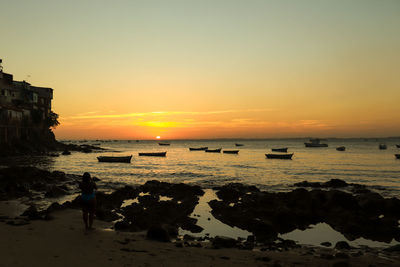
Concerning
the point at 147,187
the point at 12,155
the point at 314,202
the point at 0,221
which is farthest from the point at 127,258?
the point at 12,155

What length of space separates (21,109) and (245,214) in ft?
216

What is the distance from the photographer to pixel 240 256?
9852mm

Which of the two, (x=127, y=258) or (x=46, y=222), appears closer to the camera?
(x=127, y=258)

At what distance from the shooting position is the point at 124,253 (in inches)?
360

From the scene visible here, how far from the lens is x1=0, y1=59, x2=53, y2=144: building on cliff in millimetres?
59203

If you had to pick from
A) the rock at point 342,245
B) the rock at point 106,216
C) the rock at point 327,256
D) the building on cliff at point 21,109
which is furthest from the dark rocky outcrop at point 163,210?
the building on cliff at point 21,109

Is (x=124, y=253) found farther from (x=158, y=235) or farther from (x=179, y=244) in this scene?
(x=158, y=235)

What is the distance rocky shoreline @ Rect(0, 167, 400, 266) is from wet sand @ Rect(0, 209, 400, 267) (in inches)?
13.6

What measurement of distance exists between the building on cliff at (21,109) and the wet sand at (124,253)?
57.3 m

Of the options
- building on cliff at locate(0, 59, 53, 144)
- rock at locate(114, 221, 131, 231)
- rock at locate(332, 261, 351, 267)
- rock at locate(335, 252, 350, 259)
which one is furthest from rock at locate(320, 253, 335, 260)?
building on cliff at locate(0, 59, 53, 144)

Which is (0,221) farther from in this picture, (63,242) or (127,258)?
(127,258)

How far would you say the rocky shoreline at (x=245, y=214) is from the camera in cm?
1170

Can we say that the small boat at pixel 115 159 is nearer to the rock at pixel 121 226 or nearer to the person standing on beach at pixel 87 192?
the rock at pixel 121 226

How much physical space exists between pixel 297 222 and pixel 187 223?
6011mm
